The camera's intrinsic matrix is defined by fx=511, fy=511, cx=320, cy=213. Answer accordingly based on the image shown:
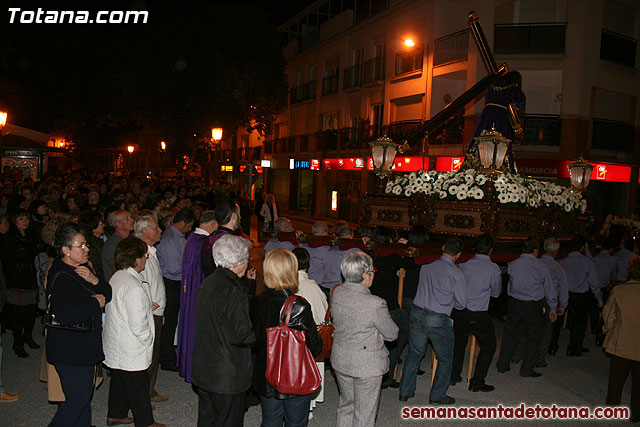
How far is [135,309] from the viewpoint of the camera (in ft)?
14.5

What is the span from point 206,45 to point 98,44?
5.59 m

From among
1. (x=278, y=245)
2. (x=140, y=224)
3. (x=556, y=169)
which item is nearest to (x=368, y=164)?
(x=556, y=169)

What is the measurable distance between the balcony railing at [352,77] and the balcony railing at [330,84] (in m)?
1.04

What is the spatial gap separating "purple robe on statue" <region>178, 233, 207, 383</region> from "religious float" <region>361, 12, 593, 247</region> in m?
4.59

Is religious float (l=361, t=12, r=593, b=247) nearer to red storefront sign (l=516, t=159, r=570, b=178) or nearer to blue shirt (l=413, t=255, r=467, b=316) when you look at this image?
blue shirt (l=413, t=255, r=467, b=316)

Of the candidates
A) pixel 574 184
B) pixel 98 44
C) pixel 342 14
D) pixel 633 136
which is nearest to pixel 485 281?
pixel 574 184

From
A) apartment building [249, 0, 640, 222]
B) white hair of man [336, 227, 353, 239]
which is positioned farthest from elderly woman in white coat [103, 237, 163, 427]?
apartment building [249, 0, 640, 222]

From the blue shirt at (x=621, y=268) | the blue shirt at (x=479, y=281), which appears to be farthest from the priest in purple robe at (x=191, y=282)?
the blue shirt at (x=621, y=268)

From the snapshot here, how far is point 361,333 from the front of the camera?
4188mm

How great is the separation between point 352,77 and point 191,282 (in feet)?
82.3

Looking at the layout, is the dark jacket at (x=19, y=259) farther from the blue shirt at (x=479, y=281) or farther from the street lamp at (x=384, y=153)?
the street lamp at (x=384, y=153)

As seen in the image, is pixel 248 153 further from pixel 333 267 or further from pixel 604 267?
pixel 333 267

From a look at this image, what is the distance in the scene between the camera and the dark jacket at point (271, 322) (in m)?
3.72

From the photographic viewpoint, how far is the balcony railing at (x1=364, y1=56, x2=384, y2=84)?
2667 cm
